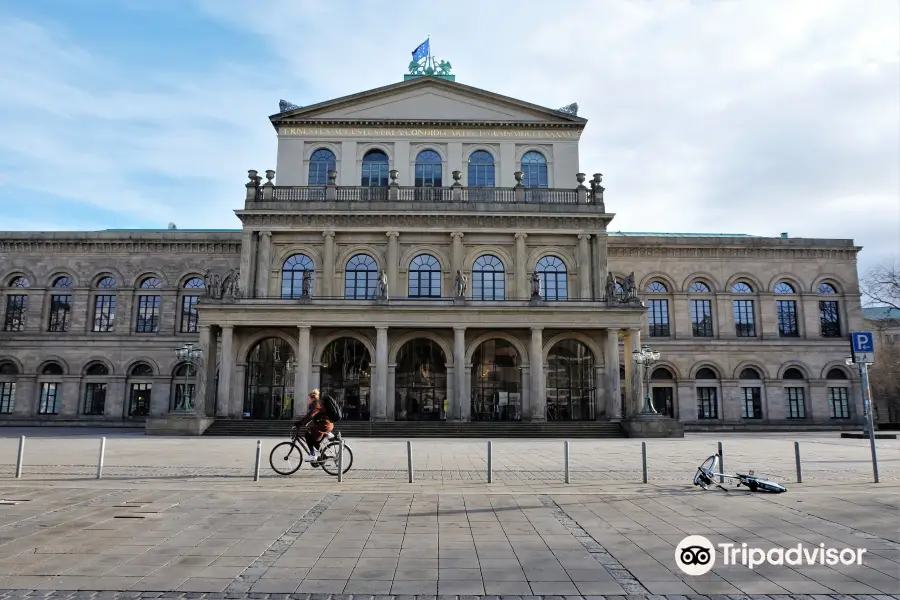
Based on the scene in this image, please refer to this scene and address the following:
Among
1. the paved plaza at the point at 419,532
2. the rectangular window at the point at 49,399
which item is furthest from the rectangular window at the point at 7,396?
the paved plaza at the point at 419,532

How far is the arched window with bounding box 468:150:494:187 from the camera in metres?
40.2

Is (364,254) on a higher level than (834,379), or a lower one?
higher

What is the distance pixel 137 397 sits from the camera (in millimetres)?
41094

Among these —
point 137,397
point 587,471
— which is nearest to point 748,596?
point 587,471

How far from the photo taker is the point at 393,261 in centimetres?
3644

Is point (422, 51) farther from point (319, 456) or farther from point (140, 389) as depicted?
point (319, 456)

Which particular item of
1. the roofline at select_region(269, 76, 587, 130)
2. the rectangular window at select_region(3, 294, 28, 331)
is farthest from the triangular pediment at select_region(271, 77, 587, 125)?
the rectangular window at select_region(3, 294, 28, 331)

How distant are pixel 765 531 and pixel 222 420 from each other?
28.7m

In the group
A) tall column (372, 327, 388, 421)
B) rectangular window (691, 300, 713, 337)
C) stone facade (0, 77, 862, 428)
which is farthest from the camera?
rectangular window (691, 300, 713, 337)

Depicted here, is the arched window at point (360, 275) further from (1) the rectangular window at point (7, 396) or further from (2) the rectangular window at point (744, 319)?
(2) the rectangular window at point (744, 319)

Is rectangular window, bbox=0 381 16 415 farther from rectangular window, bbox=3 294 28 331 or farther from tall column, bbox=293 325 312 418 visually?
tall column, bbox=293 325 312 418

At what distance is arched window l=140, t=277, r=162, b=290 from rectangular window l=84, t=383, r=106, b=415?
6820 mm

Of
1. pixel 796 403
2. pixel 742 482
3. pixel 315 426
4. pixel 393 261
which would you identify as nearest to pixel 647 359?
pixel 393 261

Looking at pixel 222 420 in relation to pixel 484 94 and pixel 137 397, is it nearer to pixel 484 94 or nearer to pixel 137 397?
pixel 137 397
